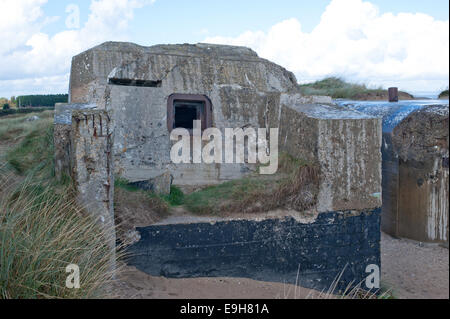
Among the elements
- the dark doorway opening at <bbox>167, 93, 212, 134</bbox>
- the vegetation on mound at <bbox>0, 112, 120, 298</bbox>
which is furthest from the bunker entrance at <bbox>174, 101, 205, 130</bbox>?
the vegetation on mound at <bbox>0, 112, 120, 298</bbox>

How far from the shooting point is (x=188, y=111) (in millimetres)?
6762

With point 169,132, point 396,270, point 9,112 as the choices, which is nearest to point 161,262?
point 169,132

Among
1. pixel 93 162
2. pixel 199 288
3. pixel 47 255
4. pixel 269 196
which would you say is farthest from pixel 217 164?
pixel 47 255

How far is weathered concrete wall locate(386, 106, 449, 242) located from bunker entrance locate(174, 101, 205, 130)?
432cm

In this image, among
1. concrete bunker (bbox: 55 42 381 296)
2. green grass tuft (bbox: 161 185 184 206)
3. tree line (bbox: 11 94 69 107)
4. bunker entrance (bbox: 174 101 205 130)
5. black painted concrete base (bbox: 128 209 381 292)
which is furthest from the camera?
tree line (bbox: 11 94 69 107)

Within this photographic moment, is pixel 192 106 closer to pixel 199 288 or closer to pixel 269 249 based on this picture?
pixel 269 249

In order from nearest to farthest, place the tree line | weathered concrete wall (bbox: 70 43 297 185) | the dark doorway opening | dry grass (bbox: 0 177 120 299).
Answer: dry grass (bbox: 0 177 120 299) → weathered concrete wall (bbox: 70 43 297 185) → the dark doorway opening → the tree line

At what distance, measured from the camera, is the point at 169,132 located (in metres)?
5.96

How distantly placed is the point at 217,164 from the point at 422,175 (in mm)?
4531

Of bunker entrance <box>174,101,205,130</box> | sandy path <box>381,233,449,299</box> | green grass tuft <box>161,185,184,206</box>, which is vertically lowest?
sandy path <box>381,233,449,299</box>

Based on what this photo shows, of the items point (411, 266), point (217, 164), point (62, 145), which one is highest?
point (62, 145)

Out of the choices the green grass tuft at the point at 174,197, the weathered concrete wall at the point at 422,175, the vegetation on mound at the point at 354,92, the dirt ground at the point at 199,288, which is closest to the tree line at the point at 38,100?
the vegetation on mound at the point at 354,92

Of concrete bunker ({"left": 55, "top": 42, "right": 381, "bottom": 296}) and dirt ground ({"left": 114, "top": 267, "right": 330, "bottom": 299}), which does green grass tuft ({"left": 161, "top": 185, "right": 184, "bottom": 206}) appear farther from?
dirt ground ({"left": 114, "top": 267, "right": 330, "bottom": 299})

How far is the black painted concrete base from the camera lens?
4.91 m
